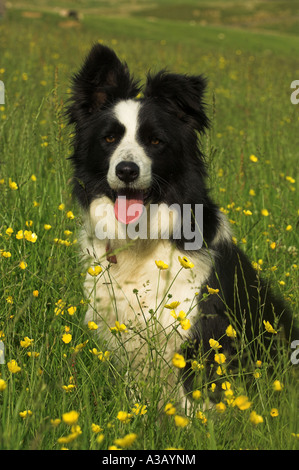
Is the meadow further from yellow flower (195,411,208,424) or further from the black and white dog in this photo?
the black and white dog

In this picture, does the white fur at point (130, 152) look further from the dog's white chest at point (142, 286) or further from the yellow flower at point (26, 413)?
the yellow flower at point (26, 413)

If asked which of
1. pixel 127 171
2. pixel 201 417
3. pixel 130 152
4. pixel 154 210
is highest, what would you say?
pixel 130 152

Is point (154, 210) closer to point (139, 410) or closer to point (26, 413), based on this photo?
point (139, 410)

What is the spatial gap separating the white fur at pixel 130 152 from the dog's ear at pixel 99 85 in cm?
17

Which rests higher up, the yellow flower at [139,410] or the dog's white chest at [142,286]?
the dog's white chest at [142,286]

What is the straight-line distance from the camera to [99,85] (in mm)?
3275

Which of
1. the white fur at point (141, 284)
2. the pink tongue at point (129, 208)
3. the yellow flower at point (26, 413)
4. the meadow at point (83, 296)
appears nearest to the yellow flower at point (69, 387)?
the meadow at point (83, 296)

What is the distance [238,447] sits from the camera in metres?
2.02

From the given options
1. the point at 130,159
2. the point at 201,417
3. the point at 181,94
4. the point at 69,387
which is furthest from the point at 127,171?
the point at 201,417

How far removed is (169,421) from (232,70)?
9.90 meters

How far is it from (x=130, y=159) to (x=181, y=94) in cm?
58

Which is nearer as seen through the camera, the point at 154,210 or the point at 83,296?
the point at 83,296

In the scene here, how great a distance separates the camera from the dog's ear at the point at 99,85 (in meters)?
3.18

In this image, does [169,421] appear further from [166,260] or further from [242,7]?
[242,7]
